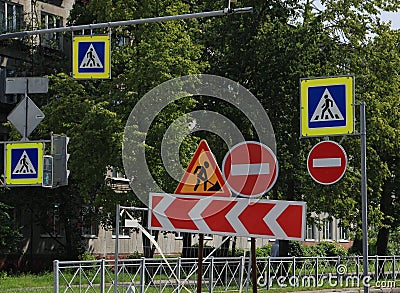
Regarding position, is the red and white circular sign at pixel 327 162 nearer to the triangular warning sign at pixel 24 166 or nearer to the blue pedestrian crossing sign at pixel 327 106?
the blue pedestrian crossing sign at pixel 327 106

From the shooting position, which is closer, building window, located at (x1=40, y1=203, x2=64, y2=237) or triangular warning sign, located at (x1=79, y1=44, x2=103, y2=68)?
triangular warning sign, located at (x1=79, y1=44, x2=103, y2=68)

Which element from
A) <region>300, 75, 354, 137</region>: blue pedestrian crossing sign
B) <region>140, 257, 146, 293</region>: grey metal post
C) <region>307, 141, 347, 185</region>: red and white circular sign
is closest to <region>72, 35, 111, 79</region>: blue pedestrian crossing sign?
<region>140, 257, 146, 293</region>: grey metal post

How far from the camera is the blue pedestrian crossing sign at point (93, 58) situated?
57.5 feet

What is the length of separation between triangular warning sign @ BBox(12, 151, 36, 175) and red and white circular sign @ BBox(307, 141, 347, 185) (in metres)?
7.96

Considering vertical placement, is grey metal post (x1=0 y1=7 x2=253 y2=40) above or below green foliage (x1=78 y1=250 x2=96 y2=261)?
above

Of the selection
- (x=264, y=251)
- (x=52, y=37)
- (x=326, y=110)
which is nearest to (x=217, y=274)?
(x=326, y=110)

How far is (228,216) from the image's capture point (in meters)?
9.88

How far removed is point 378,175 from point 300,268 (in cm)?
920

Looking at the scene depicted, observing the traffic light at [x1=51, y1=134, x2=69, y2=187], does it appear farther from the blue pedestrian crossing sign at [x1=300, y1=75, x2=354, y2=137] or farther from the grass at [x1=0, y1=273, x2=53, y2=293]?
the grass at [x1=0, y1=273, x2=53, y2=293]

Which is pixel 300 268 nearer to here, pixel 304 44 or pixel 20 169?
pixel 304 44

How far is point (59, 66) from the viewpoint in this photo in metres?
38.1

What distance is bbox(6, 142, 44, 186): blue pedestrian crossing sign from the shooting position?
18484 mm

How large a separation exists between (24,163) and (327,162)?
27.6ft

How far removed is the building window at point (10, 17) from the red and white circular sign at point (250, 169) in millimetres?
29058
